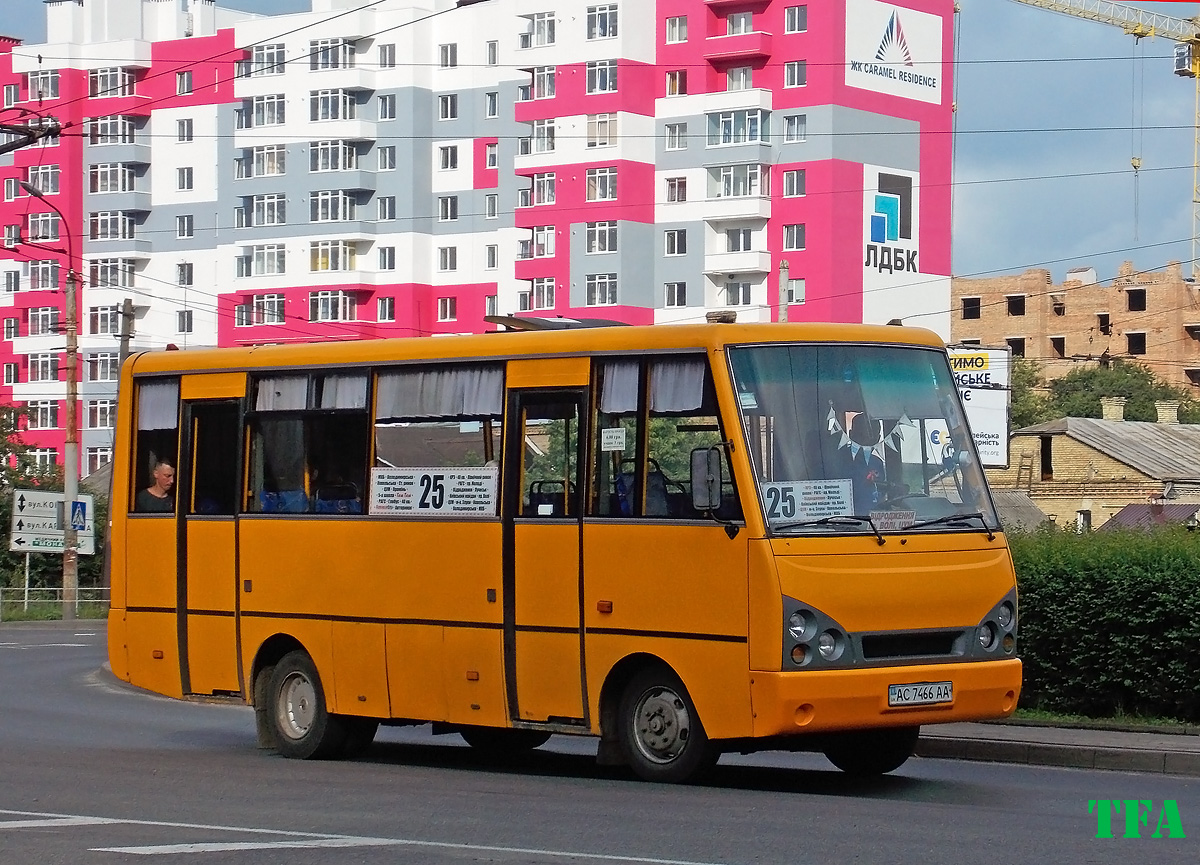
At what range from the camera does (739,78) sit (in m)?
95.8

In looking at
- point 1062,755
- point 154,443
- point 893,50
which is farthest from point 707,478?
point 893,50

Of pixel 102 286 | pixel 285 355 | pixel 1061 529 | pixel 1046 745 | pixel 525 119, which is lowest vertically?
pixel 1046 745

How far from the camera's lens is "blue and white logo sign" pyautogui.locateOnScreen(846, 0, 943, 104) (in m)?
93.6

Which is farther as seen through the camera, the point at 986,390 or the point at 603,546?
the point at 986,390

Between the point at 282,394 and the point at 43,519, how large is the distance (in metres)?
37.5

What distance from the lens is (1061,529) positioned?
2106 cm

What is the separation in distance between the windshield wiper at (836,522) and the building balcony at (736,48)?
8208 cm

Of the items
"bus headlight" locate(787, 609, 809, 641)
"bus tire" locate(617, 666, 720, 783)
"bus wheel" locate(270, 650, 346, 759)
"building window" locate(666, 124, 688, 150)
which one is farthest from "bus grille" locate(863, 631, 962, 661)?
"building window" locate(666, 124, 688, 150)

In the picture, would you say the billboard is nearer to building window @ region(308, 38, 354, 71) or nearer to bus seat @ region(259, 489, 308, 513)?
bus seat @ region(259, 489, 308, 513)

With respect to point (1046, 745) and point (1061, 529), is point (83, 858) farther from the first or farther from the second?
point (1061, 529)

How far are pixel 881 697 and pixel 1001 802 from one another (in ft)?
3.17

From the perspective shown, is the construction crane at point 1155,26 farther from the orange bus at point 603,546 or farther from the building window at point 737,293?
the orange bus at point 603,546

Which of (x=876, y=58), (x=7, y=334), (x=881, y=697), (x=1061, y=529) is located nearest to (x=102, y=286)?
(x=7, y=334)
